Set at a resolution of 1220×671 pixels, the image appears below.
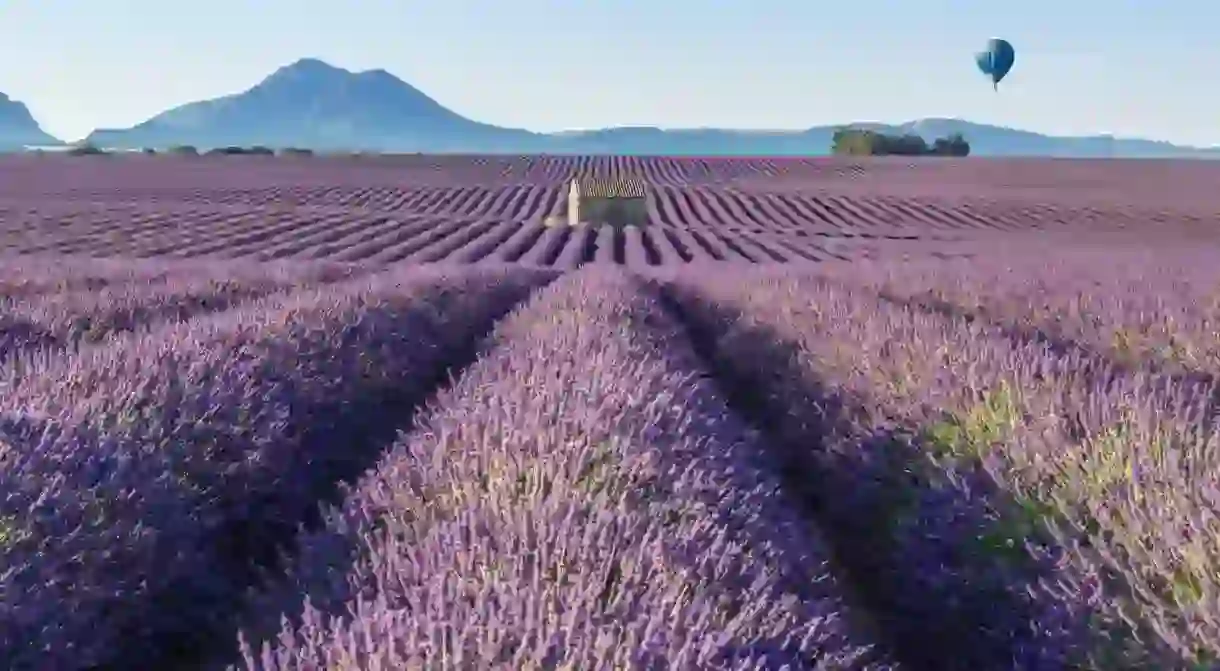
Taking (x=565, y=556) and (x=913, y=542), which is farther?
(x=913, y=542)

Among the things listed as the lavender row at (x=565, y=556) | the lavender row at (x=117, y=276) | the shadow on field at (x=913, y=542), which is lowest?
the lavender row at (x=117, y=276)

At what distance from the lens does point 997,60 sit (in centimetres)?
5647

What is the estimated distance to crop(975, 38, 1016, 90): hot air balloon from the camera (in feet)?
185

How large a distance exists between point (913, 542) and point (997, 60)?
5575 cm

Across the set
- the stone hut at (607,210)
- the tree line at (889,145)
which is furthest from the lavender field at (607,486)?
the tree line at (889,145)

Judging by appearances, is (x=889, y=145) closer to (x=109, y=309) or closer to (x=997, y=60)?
(x=997, y=60)

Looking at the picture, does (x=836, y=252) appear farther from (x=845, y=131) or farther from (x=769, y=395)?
(x=845, y=131)

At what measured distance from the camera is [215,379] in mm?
5508

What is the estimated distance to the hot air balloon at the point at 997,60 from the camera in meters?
56.4

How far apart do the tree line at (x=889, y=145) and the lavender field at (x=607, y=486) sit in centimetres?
9486

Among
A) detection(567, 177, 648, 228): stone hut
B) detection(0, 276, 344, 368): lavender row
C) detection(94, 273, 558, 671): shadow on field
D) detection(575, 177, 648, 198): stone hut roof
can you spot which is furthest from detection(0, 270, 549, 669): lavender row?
detection(575, 177, 648, 198): stone hut roof

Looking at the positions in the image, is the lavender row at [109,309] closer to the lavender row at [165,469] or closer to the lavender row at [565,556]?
the lavender row at [165,469]

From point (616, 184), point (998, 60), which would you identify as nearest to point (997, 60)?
point (998, 60)

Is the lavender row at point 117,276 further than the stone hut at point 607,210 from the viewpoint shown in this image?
No
